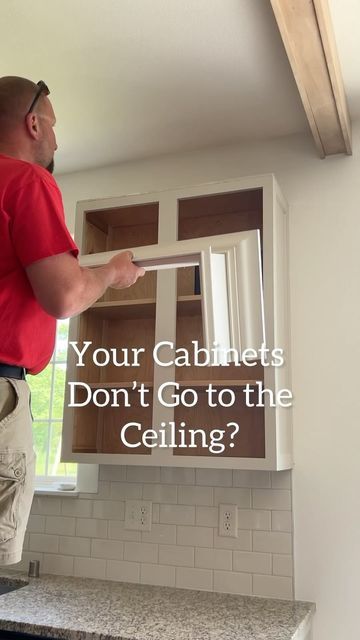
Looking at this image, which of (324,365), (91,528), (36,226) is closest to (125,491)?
(91,528)

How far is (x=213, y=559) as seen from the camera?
2.36 m

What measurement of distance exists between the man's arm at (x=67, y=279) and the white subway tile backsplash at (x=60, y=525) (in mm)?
1692

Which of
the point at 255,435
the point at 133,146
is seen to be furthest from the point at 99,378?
the point at 133,146

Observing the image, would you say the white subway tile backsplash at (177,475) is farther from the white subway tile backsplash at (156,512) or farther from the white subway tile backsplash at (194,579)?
the white subway tile backsplash at (194,579)

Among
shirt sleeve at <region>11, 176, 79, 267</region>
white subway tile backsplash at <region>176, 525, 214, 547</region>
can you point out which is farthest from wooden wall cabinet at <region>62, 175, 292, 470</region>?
shirt sleeve at <region>11, 176, 79, 267</region>

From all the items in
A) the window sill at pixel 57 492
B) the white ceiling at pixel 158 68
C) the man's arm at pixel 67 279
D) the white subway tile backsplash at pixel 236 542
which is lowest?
the white subway tile backsplash at pixel 236 542

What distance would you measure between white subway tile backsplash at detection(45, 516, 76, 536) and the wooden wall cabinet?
34cm

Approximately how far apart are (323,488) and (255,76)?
5.11ft

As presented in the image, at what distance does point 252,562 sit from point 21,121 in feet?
5.87

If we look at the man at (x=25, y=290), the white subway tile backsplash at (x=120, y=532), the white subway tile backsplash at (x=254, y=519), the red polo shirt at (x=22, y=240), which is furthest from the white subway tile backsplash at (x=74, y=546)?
the red polo shirt at (x=22, y=240)

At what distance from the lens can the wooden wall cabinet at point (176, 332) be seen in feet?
7.34

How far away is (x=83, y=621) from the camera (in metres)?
1.92

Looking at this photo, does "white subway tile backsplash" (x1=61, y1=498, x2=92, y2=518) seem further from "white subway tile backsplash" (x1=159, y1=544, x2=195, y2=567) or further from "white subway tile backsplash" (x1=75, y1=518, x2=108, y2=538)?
"white subway tile backsplash" (x1=159, y1=544, x2=195, y2=567)

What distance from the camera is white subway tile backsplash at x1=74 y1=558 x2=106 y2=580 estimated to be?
97.7 inches
